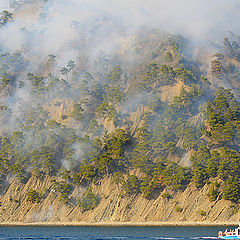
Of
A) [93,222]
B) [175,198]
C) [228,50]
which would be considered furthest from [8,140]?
[228,50]

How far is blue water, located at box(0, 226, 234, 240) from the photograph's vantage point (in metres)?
75.4

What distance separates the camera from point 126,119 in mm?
122750

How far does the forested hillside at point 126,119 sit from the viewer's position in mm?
106312

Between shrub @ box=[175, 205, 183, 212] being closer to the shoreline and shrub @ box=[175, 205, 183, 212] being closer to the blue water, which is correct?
the shoreline

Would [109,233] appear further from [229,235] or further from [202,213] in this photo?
[202,213]

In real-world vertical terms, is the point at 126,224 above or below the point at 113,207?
above

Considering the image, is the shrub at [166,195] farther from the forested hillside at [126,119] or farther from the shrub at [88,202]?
the shrub at [88,202]

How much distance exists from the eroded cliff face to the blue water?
9.08 metres

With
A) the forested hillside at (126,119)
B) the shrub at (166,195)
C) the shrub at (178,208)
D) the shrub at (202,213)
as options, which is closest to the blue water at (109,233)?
the shrub at (202,213)

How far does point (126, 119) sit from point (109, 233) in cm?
4425

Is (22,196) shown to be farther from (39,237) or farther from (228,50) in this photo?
(228,50)

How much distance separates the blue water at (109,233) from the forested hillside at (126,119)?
12795 mm

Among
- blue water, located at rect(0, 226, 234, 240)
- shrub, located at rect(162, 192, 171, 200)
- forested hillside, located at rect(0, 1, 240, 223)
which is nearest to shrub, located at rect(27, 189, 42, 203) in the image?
forested hillside, located at rect(0, 1, 240, 223)

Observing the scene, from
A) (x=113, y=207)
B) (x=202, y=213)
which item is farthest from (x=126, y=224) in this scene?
(x=202, y=213)
